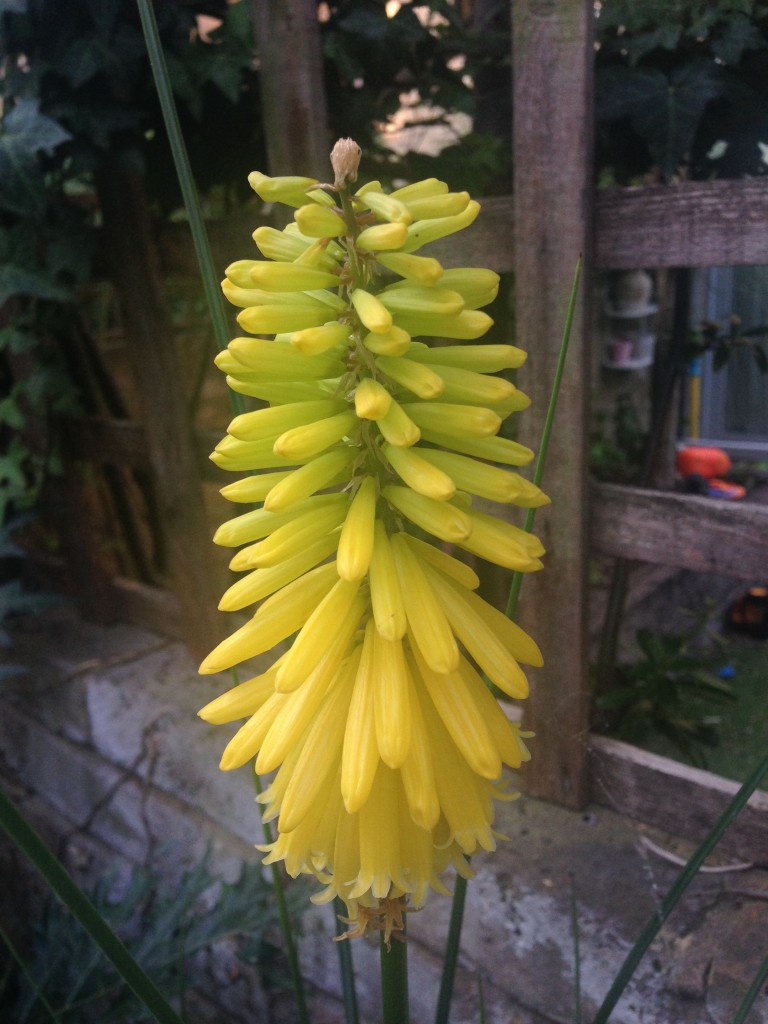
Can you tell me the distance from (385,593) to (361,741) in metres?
0.10

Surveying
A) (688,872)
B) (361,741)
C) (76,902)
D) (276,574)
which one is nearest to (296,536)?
(276,574)

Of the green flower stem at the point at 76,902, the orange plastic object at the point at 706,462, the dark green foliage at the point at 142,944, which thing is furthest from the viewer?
the orange plastic object at the point at 706,462

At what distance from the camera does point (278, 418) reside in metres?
0.55

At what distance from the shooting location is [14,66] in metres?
1.53

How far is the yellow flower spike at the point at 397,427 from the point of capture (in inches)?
20.5

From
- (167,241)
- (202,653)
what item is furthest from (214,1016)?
(167,241)

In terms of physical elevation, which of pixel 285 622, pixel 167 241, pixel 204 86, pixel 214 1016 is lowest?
pixel 214 1016

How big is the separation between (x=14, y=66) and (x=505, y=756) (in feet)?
5.05

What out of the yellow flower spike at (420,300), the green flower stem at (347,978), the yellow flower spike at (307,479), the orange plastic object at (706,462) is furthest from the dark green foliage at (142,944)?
the orange plastic object at (706,462)

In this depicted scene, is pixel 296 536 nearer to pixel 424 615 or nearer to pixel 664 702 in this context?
pixel 424 615

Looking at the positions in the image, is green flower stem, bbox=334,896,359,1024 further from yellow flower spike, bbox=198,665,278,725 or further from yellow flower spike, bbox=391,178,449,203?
yellow flower spike, bbox=391,178,449,203

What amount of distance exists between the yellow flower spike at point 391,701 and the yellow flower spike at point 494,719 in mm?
49

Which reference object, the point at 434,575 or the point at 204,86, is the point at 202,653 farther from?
the point at 434,575

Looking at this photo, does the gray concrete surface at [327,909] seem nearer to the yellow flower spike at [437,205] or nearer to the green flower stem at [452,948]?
the green flower stem at [452,948]
